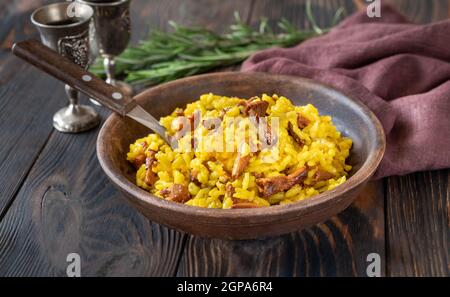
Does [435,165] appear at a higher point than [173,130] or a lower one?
lower

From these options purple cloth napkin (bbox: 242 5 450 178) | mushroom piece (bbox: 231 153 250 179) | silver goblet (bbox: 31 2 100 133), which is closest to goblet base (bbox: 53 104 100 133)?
silver goblet (bbox: 31 2 100 133)

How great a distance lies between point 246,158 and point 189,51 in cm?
134

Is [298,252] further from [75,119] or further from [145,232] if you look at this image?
[75,119]

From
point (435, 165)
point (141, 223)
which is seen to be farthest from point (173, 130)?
point (435, 165)

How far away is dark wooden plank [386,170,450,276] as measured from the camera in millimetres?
2020

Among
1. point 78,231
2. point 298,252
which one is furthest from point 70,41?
point 298,252

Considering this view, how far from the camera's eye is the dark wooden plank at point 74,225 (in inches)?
80.2

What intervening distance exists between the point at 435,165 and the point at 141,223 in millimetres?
1084

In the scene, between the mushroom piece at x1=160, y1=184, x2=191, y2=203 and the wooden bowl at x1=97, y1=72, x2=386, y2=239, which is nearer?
the wooden bowl at x1=97, y1=72, x2=386, y2=239

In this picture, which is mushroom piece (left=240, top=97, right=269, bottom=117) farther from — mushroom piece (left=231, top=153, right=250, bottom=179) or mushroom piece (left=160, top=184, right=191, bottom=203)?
mushroom piece (left=160, top=184, right=191, bottom=203)

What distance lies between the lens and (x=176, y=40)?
3.35 meters

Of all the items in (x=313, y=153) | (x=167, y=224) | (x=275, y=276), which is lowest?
(x=275, y=276)

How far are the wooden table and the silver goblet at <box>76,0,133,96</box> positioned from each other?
428mm

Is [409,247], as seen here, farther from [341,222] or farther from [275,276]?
[275,276]
